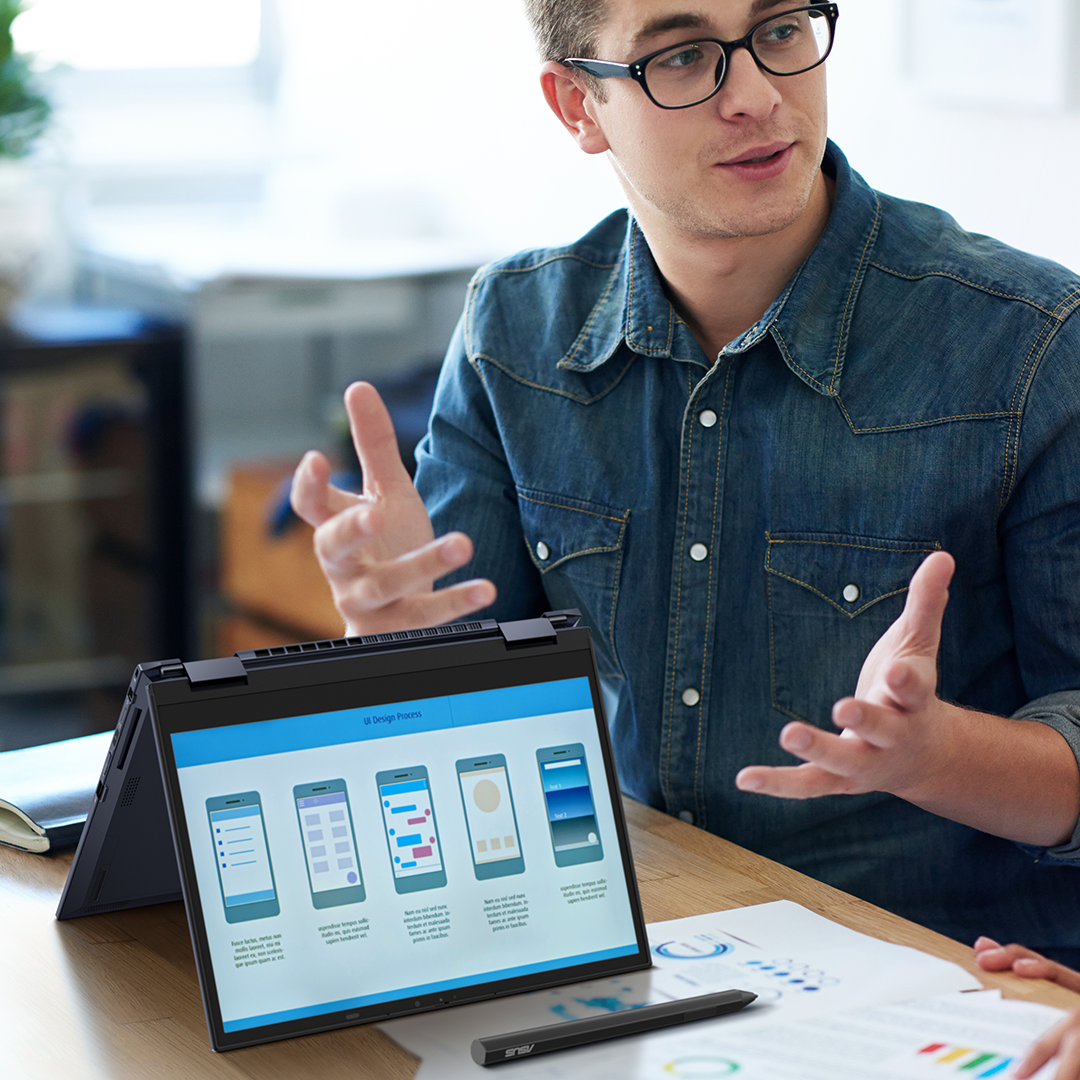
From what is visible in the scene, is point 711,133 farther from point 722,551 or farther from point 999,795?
point 999,795

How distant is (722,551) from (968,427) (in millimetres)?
229

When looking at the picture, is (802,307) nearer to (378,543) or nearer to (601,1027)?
(378,543)

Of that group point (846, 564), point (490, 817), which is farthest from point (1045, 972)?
point (846, 564)

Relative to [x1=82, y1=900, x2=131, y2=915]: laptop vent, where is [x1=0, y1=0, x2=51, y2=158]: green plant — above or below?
above

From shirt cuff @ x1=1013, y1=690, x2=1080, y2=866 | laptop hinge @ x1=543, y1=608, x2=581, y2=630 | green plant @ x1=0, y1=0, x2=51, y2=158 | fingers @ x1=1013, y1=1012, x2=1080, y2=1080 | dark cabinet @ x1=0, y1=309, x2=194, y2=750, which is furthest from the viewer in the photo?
dark cabinet @ x1=0, y1=309, x2=194, y2=750

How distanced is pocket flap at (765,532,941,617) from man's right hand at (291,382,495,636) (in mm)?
317

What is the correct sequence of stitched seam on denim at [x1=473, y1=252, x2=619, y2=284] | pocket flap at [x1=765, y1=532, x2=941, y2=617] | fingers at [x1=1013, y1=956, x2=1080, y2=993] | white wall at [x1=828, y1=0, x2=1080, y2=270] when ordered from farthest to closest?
white wall at [x1=828, y1=0, x2=1080, y2=270] → stitched seam on denim at [x1=473, y1=252, x2=619, y2=284] → pocket flap at [x1=765, y1=532, x2=941, y2=617] → fingers at [x1=1013, y1=956, x2=1080, y2=993]

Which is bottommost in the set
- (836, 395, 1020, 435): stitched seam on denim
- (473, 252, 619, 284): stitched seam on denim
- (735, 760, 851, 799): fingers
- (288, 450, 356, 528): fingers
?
(735, 760, 851, 799): fingers

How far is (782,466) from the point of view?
47.2 inches

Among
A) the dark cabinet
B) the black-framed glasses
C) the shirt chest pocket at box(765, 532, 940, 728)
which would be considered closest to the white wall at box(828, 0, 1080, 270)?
the black-framed glasses

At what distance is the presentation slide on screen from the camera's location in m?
0.81

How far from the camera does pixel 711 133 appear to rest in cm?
121

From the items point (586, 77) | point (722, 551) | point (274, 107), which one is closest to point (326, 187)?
point (274, 107)

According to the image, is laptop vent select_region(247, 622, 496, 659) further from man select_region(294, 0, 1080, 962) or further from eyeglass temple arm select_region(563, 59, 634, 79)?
eyeglass temple arm select_region(563, 59, 634, 79)
